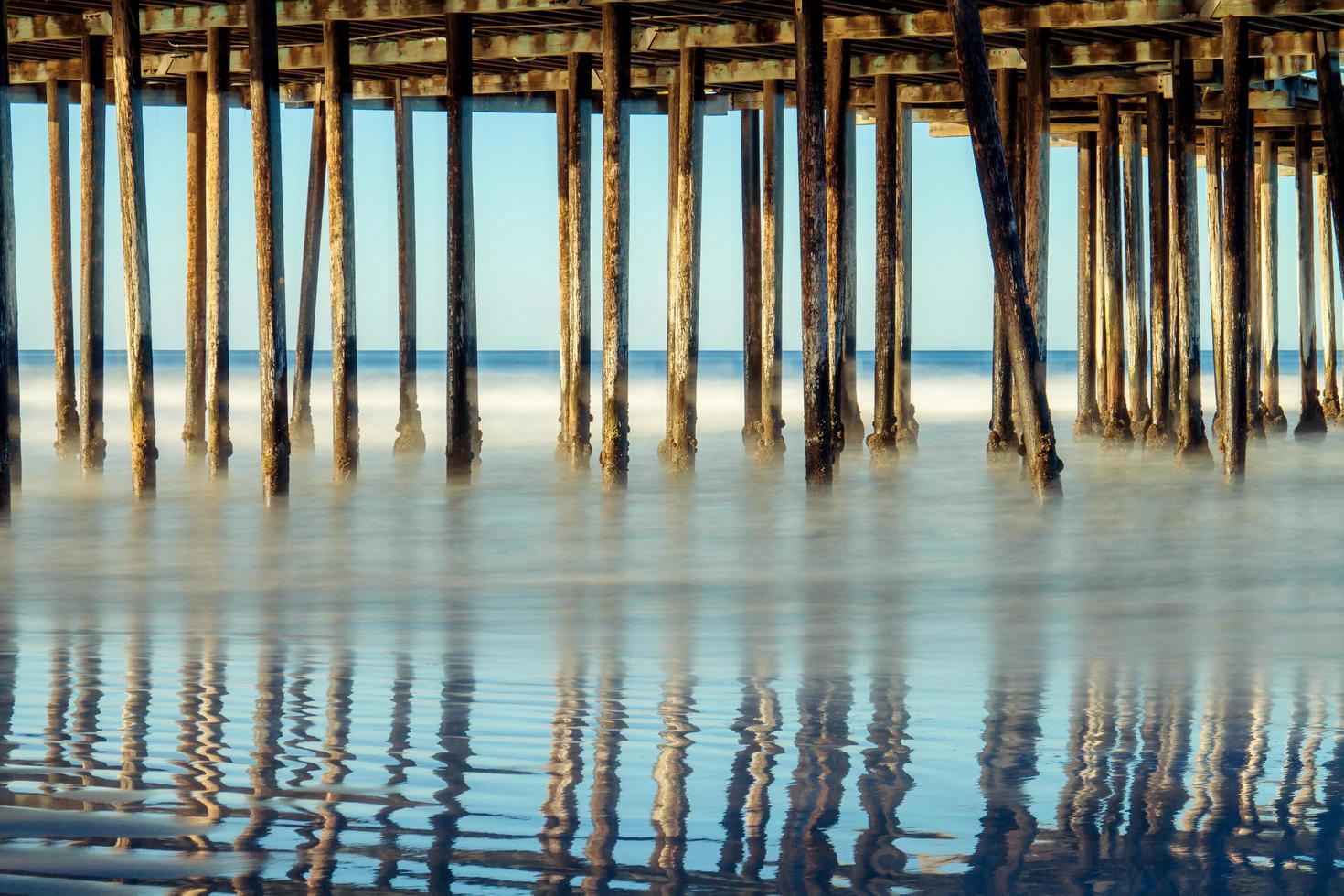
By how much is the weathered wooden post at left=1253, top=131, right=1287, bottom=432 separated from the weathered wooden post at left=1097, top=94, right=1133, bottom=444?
324cm

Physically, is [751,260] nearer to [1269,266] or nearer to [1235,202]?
[1235,202]

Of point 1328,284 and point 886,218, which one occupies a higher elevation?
point 886,218

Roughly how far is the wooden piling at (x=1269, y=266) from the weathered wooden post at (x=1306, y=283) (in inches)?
10.8

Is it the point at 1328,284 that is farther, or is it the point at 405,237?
the point at 1328,284

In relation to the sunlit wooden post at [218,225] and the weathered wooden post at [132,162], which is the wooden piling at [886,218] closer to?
the sunlit wooden post at [218,225]

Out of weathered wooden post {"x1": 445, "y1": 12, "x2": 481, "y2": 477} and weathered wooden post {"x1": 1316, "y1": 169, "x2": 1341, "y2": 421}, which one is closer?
weathered wooden post {"x1": 445, "y1": 12, "x2": 481, "y2": 477}

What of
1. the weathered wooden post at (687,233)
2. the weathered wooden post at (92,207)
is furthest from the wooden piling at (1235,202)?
the weathered wooden post at (92,207)

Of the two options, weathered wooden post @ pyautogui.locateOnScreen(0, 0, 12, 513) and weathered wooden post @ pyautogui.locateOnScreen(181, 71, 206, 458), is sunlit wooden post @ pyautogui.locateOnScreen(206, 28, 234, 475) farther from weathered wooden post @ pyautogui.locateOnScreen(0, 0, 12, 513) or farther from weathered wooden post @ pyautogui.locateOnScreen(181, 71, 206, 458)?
weathered wooden post @ pyautogui.locateOnScreen(0, 0, 12, 513)

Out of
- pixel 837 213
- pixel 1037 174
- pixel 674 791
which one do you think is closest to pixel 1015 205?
pixel 1037 174

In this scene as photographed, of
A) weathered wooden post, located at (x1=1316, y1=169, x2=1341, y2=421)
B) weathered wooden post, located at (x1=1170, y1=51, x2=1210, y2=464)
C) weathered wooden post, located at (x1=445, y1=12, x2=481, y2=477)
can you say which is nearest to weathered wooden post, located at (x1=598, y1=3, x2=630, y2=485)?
weathered wooden post, located at (x1=445, y1=12, x2=481, y2=477)

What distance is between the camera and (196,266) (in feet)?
39.4

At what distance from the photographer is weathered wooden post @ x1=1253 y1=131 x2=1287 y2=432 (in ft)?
59.7

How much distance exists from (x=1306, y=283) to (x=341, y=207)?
1146cm

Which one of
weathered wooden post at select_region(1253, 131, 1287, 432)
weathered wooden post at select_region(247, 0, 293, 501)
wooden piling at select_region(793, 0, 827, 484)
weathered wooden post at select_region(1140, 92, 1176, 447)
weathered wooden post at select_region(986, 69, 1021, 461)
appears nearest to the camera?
weathered wooden post at select_region(247, 0, 293, 501)
